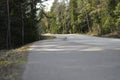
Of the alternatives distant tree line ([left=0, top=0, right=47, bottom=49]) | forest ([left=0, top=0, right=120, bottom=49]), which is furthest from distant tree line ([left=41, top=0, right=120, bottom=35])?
distant tree line ([left=0, top=0, right=47, bottom=49])

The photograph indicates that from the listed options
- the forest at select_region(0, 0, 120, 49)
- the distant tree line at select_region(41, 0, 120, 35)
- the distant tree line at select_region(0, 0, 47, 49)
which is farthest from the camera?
the distant tree line at select_region(41, 0, 120, 35)

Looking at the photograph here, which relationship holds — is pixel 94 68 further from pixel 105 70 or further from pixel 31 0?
pixel 31 0

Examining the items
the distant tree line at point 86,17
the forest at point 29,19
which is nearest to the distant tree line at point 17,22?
the forest at point 29,19

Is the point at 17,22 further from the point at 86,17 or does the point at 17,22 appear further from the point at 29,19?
the point at 86,17

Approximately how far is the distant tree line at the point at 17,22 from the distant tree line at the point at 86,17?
6.04m

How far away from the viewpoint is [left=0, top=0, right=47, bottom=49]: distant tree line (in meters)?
39.8

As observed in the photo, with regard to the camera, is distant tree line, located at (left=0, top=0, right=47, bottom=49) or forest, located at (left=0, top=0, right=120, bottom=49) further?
forest, located at (left=0, top=0, right=120, bottom=49)

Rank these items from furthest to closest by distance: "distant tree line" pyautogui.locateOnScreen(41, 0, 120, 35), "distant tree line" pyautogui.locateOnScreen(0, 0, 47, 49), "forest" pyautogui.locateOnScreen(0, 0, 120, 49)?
"distant tree line" pyautogui.locateOnScreen(41, 0, 120, 35), "forest" pyautogui.locateOnScreen(0, 0, 120, 49), "distant tree line" pyautogui.locateOnScreen(0, 0, 47, 49)

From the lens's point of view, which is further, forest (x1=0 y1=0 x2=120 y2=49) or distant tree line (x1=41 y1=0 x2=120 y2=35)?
distant tree line (x1=41 y1=0 x2=120 y2=35)

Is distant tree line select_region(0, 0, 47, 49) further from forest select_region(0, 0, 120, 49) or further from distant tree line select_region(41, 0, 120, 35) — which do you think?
distant tree line select_region(41, 0, 120, 35)

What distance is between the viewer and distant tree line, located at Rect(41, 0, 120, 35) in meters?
47.8

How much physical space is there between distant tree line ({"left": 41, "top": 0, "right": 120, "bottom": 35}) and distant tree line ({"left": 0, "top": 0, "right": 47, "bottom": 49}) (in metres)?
6.04

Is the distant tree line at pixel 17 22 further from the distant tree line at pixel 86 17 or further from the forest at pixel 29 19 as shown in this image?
the distant tree line at pixel 86 17

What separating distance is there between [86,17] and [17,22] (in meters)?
31.5
